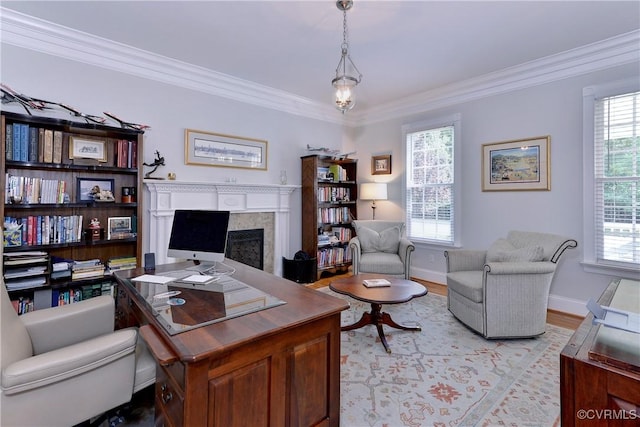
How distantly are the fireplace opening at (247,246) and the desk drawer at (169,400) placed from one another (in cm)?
264

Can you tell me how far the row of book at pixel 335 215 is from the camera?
471 centimetres

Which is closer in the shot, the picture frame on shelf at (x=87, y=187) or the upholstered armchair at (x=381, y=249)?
the picture frame on shelf at (x=87, y=187)

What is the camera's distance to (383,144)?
497 centimetres

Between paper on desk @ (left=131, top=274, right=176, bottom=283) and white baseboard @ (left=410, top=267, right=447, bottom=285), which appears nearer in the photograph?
paper on desk @ (left=131, top=274, right=176, bottom=283)

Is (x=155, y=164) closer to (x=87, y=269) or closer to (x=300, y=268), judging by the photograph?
(x=87, y=269)

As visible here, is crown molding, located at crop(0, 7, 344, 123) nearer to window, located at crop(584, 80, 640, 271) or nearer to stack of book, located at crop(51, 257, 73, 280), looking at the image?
stack of book, located at crop(51, 257, 73, 280)

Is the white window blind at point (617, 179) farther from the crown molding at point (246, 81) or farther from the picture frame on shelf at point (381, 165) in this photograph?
the picture frame on shelf at point (381, 165)

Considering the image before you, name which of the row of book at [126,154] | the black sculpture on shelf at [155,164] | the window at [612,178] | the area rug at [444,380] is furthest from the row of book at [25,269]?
the window at [612,178]

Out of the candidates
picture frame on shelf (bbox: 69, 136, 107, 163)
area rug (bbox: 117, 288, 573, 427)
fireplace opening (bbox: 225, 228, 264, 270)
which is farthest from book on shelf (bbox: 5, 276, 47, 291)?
fireplace opening (bbox: 225, 228, 264, 270)

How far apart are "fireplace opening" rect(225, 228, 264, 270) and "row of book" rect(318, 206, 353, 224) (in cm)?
101

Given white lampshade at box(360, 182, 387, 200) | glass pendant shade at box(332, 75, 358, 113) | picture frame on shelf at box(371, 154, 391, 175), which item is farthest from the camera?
picture frame on shelf at box(371, 154, 391, 175)

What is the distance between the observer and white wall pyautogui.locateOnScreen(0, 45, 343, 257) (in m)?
2.73

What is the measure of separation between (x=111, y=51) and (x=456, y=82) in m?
4.05

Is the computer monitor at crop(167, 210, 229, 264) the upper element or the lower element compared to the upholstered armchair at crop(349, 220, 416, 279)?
upper
